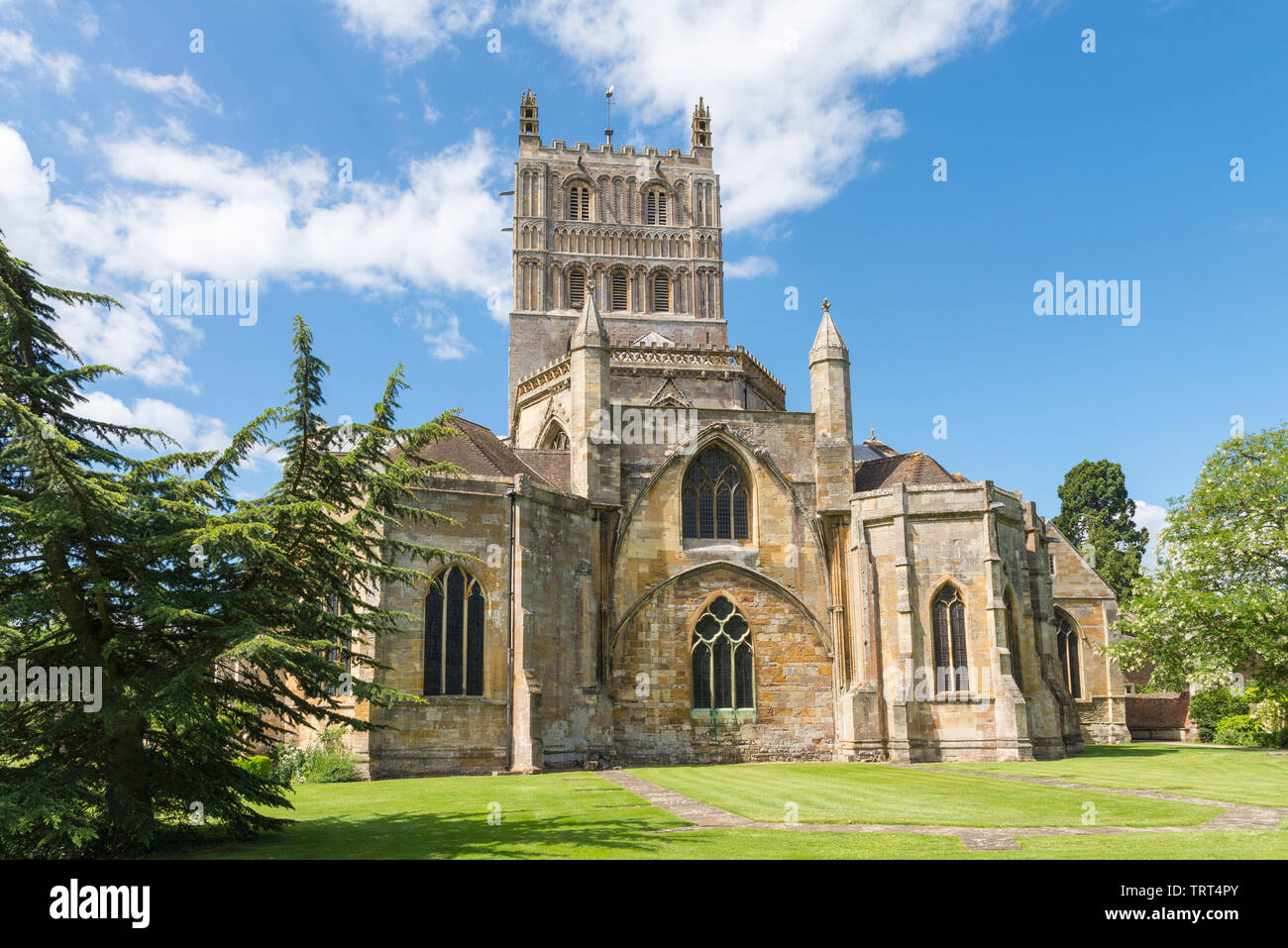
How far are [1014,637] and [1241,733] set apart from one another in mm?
14162

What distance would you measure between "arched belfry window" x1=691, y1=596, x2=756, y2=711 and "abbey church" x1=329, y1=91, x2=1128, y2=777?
0.07 metres

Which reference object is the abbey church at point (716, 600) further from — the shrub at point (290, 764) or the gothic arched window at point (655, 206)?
the gothic arched window at point (655, 206)

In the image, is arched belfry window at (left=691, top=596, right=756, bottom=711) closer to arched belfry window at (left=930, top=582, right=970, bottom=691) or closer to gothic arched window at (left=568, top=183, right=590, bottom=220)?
arched belfry window at (left=930, top=582, right=970, bottom=691)

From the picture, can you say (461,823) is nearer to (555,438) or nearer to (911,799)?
(911,799)

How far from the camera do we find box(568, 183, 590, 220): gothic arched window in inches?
2128

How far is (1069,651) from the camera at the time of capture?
150ft

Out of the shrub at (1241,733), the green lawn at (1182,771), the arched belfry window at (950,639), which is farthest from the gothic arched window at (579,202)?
the shrub at (1241,733)

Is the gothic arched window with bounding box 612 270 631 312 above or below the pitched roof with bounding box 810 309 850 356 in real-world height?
above

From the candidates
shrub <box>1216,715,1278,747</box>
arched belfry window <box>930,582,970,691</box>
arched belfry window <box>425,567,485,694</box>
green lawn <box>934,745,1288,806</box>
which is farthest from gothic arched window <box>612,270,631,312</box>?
shrub <box>1216,715,1278,747</box>

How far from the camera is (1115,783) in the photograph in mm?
20859

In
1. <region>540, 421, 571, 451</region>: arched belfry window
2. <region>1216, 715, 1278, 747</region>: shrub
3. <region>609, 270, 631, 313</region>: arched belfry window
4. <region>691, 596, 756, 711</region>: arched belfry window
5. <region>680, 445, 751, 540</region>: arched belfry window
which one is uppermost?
<region>609, 270, 631, 313</region>: arched belfry window

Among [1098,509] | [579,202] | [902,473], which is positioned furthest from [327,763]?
[1098,509]
